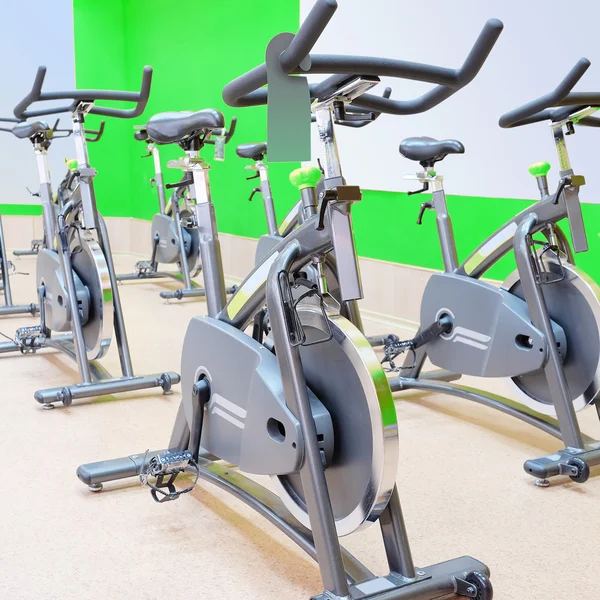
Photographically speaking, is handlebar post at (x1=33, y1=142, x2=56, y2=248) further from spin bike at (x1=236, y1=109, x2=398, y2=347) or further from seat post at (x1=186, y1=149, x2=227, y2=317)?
seat post at (x1=186, y1=149, x2=227, y2=317)

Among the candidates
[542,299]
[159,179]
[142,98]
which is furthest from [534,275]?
[159,179]

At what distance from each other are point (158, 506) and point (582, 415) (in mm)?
1715

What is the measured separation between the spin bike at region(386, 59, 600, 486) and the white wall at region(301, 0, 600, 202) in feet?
3.39

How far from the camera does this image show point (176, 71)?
7.01 m

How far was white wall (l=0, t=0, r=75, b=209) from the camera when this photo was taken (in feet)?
24.0

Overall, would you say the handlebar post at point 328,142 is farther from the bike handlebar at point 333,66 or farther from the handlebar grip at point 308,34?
the handlebar grip at point 308,34

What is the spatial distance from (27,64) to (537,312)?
6239mm

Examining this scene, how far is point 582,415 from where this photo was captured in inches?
122

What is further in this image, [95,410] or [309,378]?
[95,410]

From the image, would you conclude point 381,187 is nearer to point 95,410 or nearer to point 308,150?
point 95,410

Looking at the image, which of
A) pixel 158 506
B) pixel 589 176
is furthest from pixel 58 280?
pixel 589 176

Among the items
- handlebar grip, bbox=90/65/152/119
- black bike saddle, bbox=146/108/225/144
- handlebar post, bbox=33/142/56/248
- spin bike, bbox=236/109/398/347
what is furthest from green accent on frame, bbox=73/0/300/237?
black bike saddle, bbox=146/108/225/144

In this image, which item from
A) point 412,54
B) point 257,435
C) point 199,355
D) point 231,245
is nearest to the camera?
point 257,435

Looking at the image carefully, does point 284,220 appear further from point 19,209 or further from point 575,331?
point 19,209
